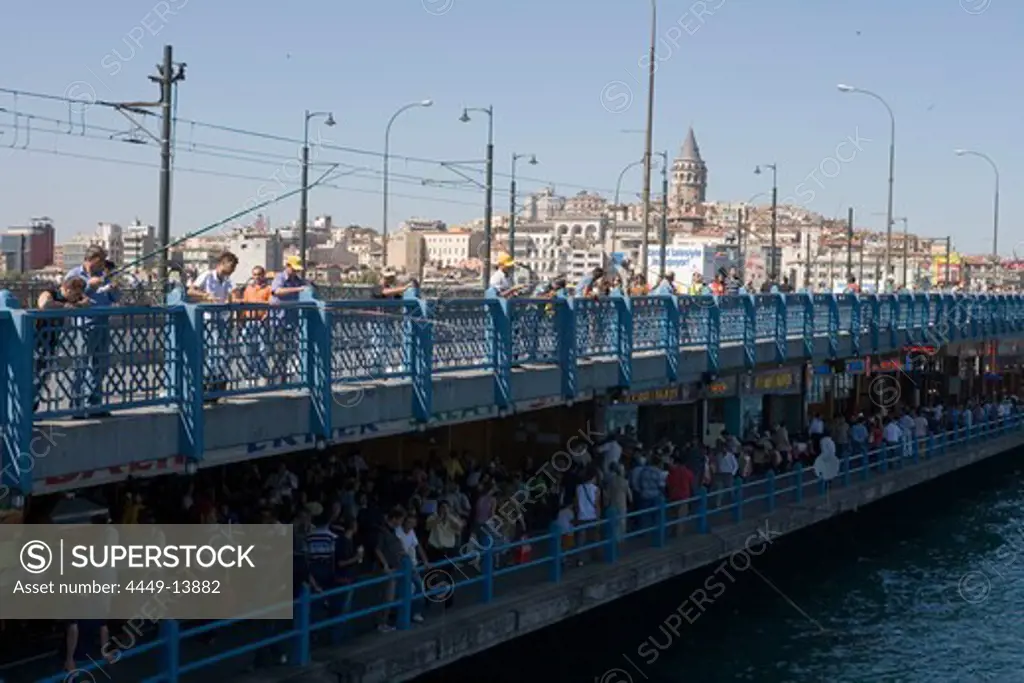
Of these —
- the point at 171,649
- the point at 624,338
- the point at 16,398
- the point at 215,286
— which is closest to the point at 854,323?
the point at 624,338

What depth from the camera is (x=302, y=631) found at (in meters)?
11.7

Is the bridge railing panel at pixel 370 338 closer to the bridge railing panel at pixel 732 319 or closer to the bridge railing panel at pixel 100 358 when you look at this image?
the bridge railing panel at pixel 100 358

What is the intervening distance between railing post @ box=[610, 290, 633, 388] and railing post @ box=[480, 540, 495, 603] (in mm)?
4452

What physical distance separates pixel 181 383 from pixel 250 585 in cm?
239

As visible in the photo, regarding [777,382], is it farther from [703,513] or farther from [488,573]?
[488,573]

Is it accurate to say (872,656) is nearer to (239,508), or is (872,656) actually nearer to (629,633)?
(629,633)

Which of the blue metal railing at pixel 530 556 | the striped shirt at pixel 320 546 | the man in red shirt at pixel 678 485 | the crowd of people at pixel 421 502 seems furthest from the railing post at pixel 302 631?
the man in red shirt at pixel 678 485

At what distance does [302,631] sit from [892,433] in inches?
803

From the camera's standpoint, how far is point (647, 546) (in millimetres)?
18500

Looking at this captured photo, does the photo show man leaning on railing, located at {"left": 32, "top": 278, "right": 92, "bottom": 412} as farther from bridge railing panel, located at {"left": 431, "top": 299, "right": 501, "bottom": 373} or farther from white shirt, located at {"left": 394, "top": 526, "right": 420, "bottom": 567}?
bridge railing panel, located at {"left": 431, "top": 299, "right": 501, "bottom": 373}

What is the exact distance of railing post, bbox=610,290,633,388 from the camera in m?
18.5

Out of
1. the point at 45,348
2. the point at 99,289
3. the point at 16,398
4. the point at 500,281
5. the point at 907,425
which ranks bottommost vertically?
the point at 907,425

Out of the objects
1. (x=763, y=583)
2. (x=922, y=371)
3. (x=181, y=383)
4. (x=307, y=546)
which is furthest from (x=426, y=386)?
(x=922, y=371)

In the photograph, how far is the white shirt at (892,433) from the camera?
1164 inches
